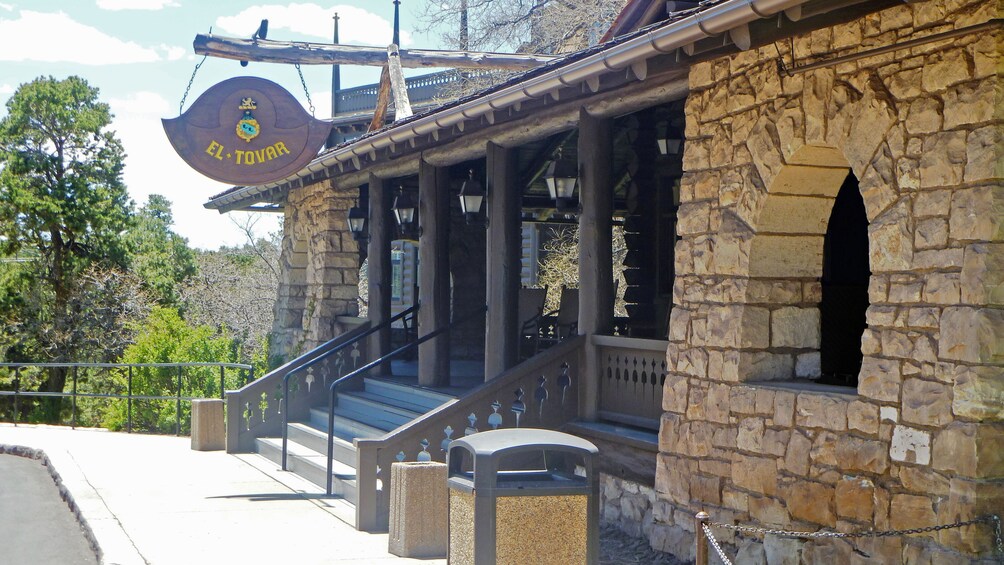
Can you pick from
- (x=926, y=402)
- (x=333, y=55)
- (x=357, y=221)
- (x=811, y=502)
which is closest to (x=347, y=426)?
(x=357, y=221)

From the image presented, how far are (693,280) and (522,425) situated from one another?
7.50ft

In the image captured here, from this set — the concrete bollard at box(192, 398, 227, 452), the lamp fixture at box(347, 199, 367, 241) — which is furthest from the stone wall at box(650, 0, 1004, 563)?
the concrete bollard at box(192, 398, 227, 452)

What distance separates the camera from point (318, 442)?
12125 millimetres

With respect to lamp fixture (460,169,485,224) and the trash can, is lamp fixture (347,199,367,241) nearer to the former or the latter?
lamp fixture (460,169,485,224)

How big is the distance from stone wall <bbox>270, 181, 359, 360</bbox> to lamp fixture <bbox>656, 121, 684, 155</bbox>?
5.35 metres

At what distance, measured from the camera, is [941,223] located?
5.64m

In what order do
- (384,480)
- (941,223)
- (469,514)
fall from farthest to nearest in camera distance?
(384,480), (469,514), (941,223)

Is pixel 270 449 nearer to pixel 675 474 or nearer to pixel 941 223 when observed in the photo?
pixel 675 474

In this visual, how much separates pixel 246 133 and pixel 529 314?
13.0ft

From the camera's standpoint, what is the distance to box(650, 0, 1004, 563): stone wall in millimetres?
5414

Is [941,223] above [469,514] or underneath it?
above

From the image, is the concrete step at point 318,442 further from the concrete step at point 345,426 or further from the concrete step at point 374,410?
the concrete step at point 374,410

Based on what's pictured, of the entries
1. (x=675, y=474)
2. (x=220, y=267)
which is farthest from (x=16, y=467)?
(x=220, y=267)

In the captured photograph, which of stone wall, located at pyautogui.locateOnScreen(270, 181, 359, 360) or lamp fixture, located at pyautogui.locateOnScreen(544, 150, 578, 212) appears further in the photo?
stone wall, located at pyautogui.locateOnScreen(270, 181, 359, 360)
